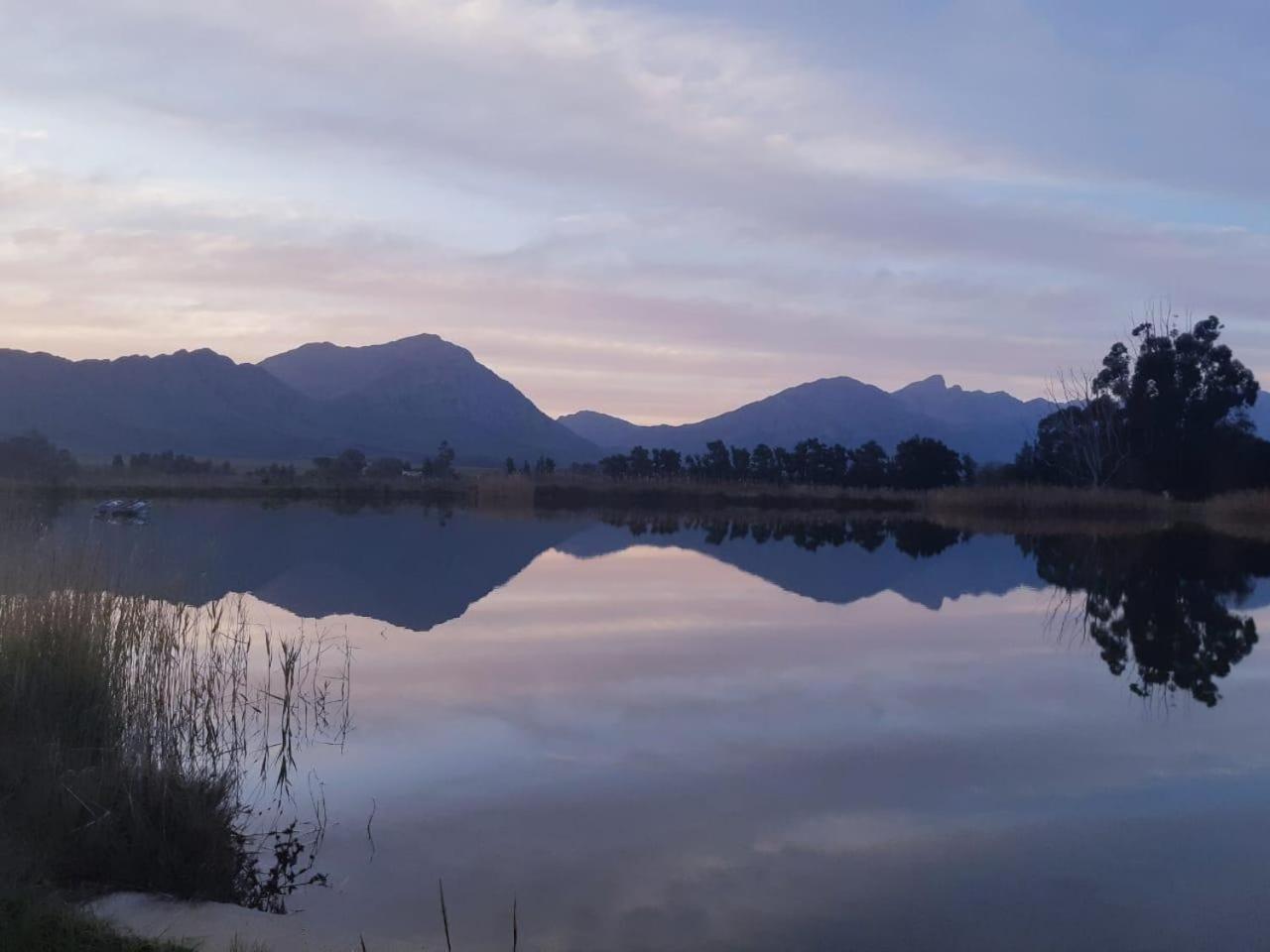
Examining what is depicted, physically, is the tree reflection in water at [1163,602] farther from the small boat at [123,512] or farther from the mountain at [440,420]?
the mountain at [440,420]

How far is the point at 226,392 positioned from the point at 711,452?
109886 mm

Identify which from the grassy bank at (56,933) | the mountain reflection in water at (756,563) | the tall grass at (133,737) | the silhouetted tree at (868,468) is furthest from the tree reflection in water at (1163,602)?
the silhouetted tree at (868,468)

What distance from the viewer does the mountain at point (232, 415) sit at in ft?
387

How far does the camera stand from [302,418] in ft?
491

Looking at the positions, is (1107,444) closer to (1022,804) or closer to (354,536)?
(354,536)

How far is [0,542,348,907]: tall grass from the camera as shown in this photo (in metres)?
4.96

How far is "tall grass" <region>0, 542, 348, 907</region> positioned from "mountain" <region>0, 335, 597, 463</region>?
10457 cm

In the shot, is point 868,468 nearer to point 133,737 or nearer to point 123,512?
point 123,512

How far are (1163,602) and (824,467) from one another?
3742cm

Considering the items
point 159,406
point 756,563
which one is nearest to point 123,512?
point 756,563

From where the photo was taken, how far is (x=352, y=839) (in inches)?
225

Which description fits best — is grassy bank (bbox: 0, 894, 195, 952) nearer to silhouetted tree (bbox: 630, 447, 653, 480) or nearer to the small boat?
the small boat

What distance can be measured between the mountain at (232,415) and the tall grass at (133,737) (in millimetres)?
104575

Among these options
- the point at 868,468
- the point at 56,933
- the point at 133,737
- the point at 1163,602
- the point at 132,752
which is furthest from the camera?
the point at 868,468
